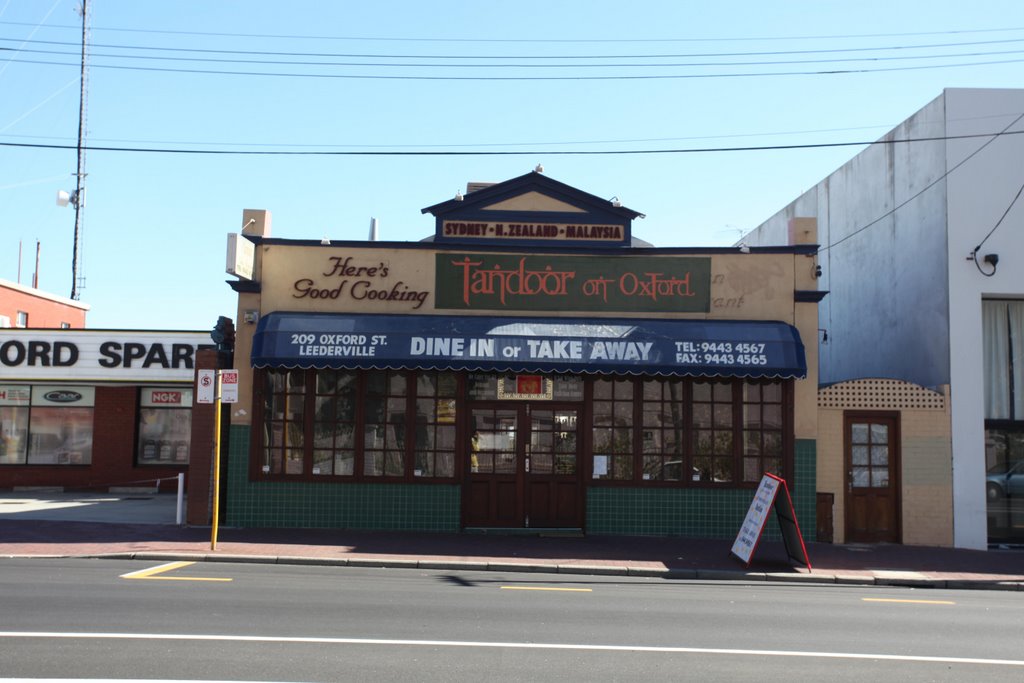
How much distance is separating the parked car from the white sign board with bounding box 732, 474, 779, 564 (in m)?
5.62

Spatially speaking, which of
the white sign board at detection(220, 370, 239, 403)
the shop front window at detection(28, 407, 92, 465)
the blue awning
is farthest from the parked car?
the shop front window at detection(28, 407, 92, 465)

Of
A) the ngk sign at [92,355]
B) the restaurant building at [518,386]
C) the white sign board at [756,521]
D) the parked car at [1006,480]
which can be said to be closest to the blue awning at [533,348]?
the restaurant building at [518,386]

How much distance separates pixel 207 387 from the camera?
14578mm

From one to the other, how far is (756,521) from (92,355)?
1715cm

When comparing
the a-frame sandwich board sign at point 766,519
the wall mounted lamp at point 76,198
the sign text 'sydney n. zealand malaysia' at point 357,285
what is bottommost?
the a-frame sandwich board sign at point 766,519

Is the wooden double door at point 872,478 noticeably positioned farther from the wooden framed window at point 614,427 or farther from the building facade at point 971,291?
the wooden framed window at point 614,427

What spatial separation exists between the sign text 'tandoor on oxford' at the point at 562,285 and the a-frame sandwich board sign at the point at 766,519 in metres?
4.06

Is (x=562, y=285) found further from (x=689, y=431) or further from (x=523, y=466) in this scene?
(x=689, y=431)

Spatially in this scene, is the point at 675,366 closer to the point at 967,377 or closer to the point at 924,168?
the point at 967,377

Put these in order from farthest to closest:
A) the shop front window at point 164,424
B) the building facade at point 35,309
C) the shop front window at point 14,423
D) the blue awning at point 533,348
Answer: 1. the building facade at point 35,309
2. the shop front window at point 164,424
3. the shop front window at point 14,423
4. the blue awning at point 533,348

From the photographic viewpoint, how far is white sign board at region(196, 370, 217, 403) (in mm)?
14477

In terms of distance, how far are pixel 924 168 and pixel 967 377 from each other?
4.31 meters

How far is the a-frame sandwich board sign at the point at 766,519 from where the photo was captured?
13.8 meters

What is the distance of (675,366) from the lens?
1585cm
